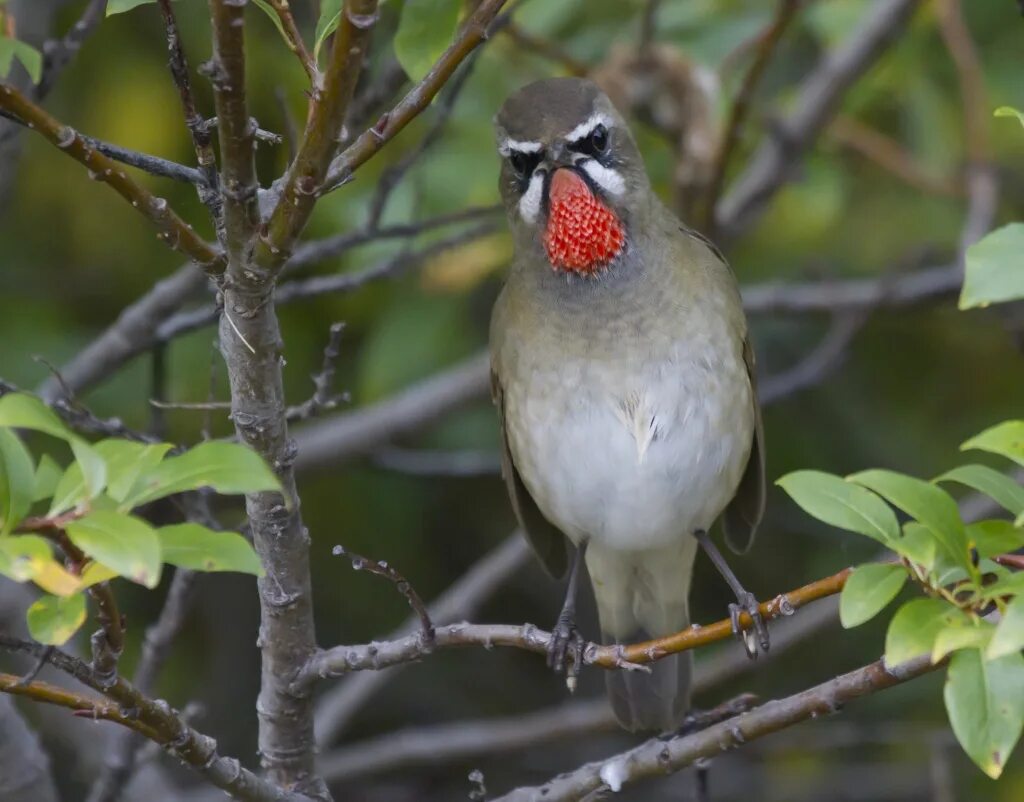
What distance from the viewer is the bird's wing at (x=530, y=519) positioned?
3.76m

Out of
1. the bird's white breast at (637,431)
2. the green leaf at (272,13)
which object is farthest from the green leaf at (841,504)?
the bird's white breast at (637,431)

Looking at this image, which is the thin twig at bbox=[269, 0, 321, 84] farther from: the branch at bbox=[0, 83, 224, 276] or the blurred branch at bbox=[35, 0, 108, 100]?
the blurred branch at bbox=[35, 0, 108, 100]

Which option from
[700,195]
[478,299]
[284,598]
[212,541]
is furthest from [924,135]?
[212,541]

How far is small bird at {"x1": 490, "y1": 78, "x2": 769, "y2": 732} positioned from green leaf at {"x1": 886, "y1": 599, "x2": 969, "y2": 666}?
1.19 meters

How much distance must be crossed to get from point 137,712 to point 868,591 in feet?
3.49

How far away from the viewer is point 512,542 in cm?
482

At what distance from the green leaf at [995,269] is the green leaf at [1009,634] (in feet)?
1.21

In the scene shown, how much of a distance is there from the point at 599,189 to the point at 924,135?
196 cm

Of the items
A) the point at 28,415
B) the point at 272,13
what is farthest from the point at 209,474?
the point at 272,13

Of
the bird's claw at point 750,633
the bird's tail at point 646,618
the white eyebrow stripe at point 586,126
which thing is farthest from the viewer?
the bird's tail at point 646,618

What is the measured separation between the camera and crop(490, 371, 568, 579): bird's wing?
376cm

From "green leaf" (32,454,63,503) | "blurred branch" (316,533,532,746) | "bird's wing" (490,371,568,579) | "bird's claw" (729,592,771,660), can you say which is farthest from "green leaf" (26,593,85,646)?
"blurred branch" (316,533,532,746)

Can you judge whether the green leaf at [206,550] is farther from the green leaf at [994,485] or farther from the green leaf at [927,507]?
the green leaf at [994,485]

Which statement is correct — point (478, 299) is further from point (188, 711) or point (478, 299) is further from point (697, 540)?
point (188, 711)
